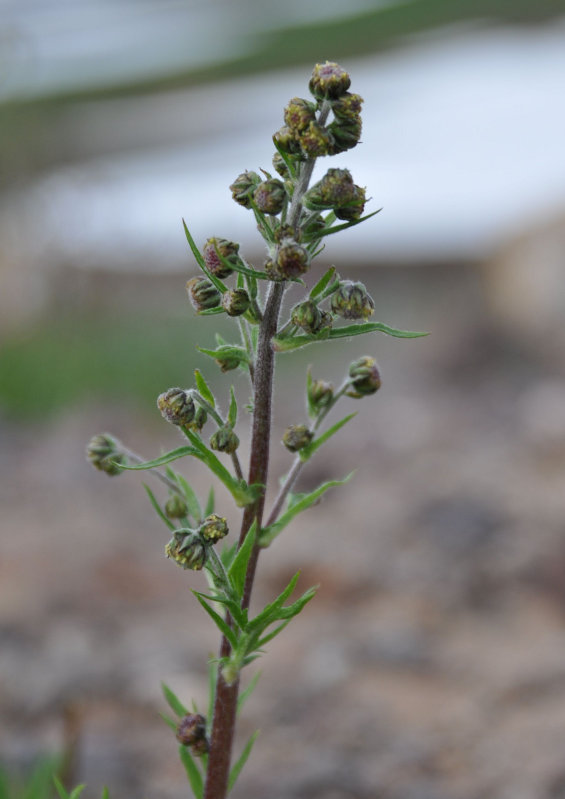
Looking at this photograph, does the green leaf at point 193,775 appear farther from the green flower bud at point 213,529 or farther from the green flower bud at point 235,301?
the green flower bud at point 235,301

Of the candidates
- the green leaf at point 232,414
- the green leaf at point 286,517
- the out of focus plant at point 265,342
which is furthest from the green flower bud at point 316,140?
the green leaf at point 286,517

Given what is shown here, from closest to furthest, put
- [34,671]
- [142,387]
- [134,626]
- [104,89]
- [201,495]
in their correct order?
1. [34,671]
2. [134,626]
3. [201,495]
4. [142,387]
5. [104,89]

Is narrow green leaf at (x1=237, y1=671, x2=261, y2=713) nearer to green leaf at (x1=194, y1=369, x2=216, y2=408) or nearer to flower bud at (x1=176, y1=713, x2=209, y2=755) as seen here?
flower bud at (x1=176, y1=713, x2=209, y2=755)

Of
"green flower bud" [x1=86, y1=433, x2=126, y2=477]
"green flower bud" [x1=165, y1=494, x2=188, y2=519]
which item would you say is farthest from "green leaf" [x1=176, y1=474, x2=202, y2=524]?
"green flower bud" [x1=86, y1=433, x2=126, y2=477]

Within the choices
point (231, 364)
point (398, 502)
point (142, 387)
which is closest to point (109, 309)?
point (142, 387)

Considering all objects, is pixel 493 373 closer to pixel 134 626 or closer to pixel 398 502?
pixel 398 502

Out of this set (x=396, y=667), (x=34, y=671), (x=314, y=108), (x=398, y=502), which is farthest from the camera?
(x=398, y=502)
